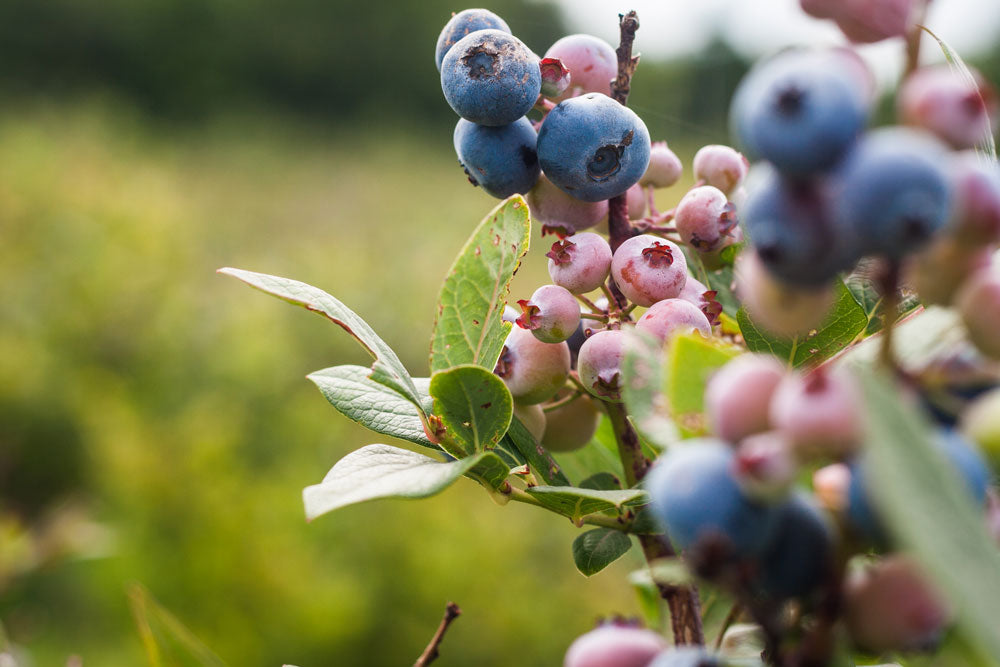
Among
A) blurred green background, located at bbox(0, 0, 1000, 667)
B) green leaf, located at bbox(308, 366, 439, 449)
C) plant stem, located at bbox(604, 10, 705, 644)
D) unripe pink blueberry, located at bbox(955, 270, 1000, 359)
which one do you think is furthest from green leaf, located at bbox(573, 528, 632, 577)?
blurred green background, located at bbox(0, 0, 1000, 667)

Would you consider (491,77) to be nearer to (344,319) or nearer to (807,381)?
(344,319)

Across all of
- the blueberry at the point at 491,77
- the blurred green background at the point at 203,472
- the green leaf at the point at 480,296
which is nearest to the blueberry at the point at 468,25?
the blueberry at the point at 491,77

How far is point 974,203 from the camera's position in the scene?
260mm

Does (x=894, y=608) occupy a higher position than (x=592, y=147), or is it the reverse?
(x=592, y=147)

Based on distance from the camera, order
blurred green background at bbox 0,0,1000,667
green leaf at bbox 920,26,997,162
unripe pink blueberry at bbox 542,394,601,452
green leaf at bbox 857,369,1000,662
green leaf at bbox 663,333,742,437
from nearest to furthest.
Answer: green leaf at bbox 857,369,1000,662
green leaf at bbox 663,333,742,437
green leaf at bbox 920,26,997,162
unripe pink blueberry at bbox 542,394,601,452
blurred green background at bbox 0,0,1000,667

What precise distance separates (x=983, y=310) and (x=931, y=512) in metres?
0.09

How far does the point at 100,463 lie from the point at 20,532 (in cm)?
150

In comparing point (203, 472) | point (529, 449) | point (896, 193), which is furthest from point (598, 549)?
point (203, 472)

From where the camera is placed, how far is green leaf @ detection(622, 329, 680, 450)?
35 centimetres

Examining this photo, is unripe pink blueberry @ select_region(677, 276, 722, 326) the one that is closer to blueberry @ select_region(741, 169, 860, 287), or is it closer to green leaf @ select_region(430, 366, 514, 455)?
green leaf @ select_region(430, 366, 514, 455)

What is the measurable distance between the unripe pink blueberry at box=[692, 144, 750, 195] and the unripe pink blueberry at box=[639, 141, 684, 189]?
0.03 metres

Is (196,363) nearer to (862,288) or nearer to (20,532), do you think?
(20,532)

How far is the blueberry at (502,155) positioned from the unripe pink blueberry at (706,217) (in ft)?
0.36

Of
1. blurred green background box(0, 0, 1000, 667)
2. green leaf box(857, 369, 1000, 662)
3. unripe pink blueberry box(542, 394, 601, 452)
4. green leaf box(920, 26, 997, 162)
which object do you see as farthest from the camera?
blurred green background box(0, 0, 1000, 667)
